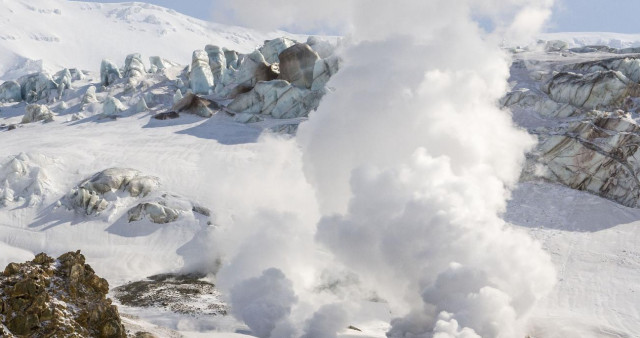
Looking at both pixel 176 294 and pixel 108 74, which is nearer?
pixel 176 294

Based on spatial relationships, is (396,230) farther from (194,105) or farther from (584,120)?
(194,105)

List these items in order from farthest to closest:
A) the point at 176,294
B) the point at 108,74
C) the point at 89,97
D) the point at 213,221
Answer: the point at 108,74 → the point at 89,97 → the point at 213,221 → the point at 176,294

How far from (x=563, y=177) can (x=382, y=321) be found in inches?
968

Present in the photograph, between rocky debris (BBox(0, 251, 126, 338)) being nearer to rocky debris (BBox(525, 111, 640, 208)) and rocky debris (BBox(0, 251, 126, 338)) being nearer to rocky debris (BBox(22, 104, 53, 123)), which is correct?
rocky debris (BBox(525, 111, 640, 208))

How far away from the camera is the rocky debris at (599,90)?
4775 centimetres

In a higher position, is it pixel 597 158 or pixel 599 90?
pixel 599 90

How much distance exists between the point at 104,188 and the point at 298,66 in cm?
3238

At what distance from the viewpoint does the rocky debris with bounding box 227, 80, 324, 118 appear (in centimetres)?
5984

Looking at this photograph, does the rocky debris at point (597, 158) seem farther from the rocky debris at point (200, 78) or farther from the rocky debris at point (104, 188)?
the rocky debris at point (200, 78)

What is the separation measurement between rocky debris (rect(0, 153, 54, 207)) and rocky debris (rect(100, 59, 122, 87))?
47075 mm

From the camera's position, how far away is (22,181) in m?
38.1

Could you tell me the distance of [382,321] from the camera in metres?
22.1

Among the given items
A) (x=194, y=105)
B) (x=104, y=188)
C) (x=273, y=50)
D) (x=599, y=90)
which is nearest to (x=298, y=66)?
(x=273, y=50)

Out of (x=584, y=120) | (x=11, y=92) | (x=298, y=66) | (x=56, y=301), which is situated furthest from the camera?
(x=11, y=92)
